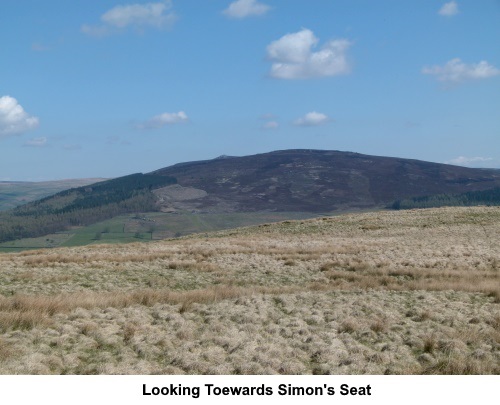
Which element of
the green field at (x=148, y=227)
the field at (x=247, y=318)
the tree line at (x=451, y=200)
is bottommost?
the green field at (x=148, y=227)

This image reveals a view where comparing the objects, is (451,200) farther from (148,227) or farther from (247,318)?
(247,318)

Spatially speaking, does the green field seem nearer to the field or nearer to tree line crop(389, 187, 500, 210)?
tree line crop(389, 187, 500, 210)

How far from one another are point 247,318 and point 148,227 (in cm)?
14745

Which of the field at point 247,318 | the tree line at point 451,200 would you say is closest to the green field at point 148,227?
the tree line at point 451,200

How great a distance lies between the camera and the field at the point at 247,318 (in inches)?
380

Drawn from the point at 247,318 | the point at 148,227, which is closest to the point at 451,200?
the point at 148,227

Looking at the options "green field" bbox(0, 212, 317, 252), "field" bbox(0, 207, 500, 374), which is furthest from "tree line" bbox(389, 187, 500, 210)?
"field" bbox(0, 207, 500, 374)

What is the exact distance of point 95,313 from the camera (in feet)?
42.7

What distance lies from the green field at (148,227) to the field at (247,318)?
10846 cm

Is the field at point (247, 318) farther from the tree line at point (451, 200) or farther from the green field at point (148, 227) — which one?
the tree line at point (451, 200)

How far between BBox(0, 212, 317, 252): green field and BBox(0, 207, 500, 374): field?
108458 mm

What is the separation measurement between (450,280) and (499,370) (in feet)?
41.7

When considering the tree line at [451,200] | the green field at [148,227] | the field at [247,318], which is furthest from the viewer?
the tree line at [451,200]

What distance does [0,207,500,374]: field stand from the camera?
380 inches
